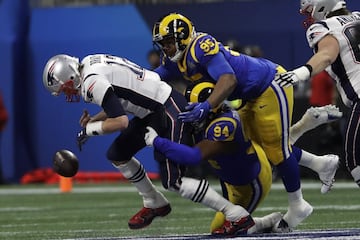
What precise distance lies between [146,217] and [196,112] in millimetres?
981

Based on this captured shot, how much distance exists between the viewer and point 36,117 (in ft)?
52.7

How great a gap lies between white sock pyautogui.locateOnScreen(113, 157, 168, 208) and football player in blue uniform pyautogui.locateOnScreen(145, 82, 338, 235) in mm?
Result: 413

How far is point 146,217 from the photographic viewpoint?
7.32m

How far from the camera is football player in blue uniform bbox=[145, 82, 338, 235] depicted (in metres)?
6.71

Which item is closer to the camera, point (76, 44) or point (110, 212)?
point (110, 212)

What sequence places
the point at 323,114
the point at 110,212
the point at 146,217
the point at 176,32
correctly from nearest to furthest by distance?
the point at 176,32
the point at 146,217
the point at 323,114
the point at 110,212

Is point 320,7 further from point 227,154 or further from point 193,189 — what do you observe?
point 193,189

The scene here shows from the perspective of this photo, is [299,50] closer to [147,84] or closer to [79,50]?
[79,50]

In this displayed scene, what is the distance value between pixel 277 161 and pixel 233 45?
18.7 ft

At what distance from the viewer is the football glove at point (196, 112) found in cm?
668

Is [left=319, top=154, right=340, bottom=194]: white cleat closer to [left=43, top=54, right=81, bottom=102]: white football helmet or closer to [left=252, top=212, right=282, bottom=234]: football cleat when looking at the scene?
[left=252, top=212, right=282, bottom=234]: football cleat

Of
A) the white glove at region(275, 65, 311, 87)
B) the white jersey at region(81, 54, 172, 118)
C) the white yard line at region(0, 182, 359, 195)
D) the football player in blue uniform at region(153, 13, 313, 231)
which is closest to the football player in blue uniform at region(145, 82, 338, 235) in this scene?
the football player in blue uniform at region(153, 13, 313, 231)

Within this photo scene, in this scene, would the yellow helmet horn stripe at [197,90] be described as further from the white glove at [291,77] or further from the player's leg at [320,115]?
the player's leg at [320,115]

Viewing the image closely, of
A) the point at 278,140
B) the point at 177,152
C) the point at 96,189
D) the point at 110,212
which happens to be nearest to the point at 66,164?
the point at 177,152
